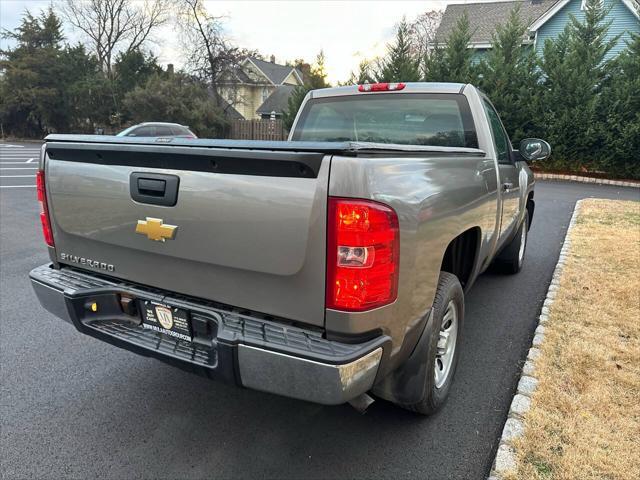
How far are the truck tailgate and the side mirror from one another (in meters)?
3.49

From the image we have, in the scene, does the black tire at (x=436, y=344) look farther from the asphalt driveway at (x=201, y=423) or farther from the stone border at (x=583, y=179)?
the stone border at (x=583, y=179)

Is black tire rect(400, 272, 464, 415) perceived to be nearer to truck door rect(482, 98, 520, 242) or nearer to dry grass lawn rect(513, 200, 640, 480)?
dry grass lawn rect(513, 200, 640, 480)

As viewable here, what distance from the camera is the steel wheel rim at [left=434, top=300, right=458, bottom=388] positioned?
2787mm

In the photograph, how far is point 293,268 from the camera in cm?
193

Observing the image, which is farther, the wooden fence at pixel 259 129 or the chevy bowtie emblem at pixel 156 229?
the wooden fence at pixel 259 129

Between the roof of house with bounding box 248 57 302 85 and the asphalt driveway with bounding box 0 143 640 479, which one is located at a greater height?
the roof of house with bounding box 248 57 302 85

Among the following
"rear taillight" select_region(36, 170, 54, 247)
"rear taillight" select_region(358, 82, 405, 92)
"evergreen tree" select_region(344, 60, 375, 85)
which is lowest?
"rear taillight" select_region(36, 170, 54, 247)

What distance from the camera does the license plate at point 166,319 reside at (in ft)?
7.29

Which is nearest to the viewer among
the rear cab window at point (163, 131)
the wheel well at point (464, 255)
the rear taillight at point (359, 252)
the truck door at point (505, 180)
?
the rear taillight at point (359, 252)

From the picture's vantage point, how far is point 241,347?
76.2 inches

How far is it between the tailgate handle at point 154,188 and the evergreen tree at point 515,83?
16.5 meters

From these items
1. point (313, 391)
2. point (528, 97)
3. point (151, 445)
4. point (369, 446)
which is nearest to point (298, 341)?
point (313, 391)

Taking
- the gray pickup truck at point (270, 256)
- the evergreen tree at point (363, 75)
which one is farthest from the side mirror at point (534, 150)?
the evergreen tree at point (363, 75)

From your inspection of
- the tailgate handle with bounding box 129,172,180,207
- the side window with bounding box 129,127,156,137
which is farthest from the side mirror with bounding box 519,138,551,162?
the side window with bounding box 129,127,156,137
